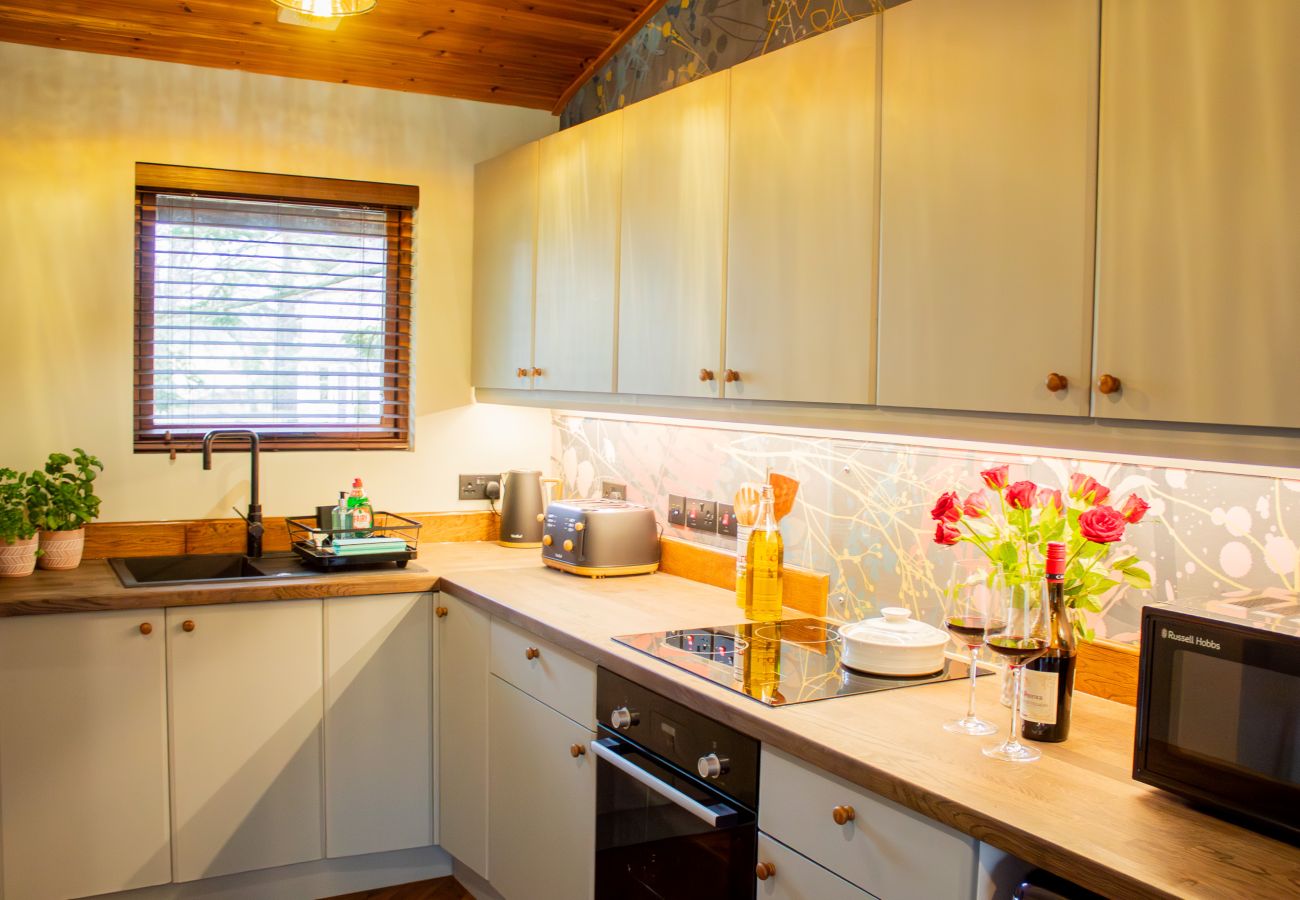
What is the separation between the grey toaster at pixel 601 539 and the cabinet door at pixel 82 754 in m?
1.05

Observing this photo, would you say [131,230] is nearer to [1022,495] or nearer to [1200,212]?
[1022,495]

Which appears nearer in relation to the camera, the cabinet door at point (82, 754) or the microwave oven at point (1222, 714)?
the microwave oven at point (1222, 714)

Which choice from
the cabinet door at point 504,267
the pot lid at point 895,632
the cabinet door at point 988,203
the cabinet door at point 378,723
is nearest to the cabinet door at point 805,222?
the cabinet door at point 988,203

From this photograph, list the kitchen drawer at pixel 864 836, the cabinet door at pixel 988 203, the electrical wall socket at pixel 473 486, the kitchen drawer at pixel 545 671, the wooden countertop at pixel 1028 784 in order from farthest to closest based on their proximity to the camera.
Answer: the electrical wall socket at pixel 473 486, the kitchen drawer at pixel 545 671, the cabinet door at pixel 988 203, the kitchen drawer at pixel 864 836, the wooden countertop at pixel 1028 784

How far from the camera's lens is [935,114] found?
6.16ft

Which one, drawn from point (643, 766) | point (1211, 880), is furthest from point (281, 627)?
point (1211, 880)

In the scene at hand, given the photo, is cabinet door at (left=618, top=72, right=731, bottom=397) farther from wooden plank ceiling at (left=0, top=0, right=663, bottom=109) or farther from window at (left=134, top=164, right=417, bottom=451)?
window at (left=134, top=164, right=417, bottom=451)

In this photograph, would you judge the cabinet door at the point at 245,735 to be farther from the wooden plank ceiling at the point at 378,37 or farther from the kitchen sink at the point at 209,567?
the wooden plank ceiling at the point at 378,37

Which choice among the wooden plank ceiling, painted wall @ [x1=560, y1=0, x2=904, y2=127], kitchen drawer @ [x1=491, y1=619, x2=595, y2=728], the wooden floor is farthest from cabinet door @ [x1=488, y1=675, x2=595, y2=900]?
the wooden plank ceiling

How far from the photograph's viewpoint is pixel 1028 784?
1556 millimetres

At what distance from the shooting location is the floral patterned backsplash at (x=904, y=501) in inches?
70.7

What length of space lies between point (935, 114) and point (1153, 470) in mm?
712

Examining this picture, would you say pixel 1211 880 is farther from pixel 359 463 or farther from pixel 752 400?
pixel 359 463

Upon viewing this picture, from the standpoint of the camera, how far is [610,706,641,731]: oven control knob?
222cm
